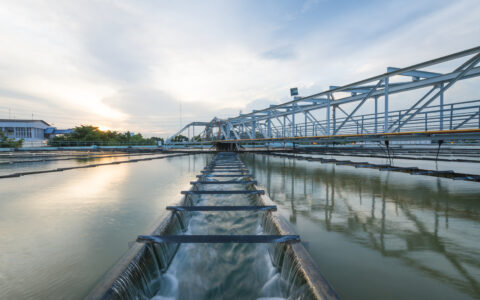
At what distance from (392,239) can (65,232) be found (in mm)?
4656

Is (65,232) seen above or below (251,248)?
above

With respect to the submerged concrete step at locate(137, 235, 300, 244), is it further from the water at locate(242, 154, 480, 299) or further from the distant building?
the distant building

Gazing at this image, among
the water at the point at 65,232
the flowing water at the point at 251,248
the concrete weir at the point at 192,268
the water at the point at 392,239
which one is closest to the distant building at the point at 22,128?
the water at the point at 65,232

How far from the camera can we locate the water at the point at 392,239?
1.97 metres

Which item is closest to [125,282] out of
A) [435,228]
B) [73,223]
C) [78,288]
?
[78,288]

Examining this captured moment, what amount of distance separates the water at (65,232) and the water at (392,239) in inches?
90.6

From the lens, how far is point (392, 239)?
113 inches

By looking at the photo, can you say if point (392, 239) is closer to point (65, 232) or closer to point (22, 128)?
point (65, 232)

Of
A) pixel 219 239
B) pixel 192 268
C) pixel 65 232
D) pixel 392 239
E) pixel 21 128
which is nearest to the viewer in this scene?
pixel 219 239

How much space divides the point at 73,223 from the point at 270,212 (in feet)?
10.6

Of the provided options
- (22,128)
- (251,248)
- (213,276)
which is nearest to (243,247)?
(251,248)

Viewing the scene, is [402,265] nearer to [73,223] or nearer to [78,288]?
[78,288]

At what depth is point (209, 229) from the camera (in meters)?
3.62

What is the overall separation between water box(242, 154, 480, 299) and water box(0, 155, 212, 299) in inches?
90.6
